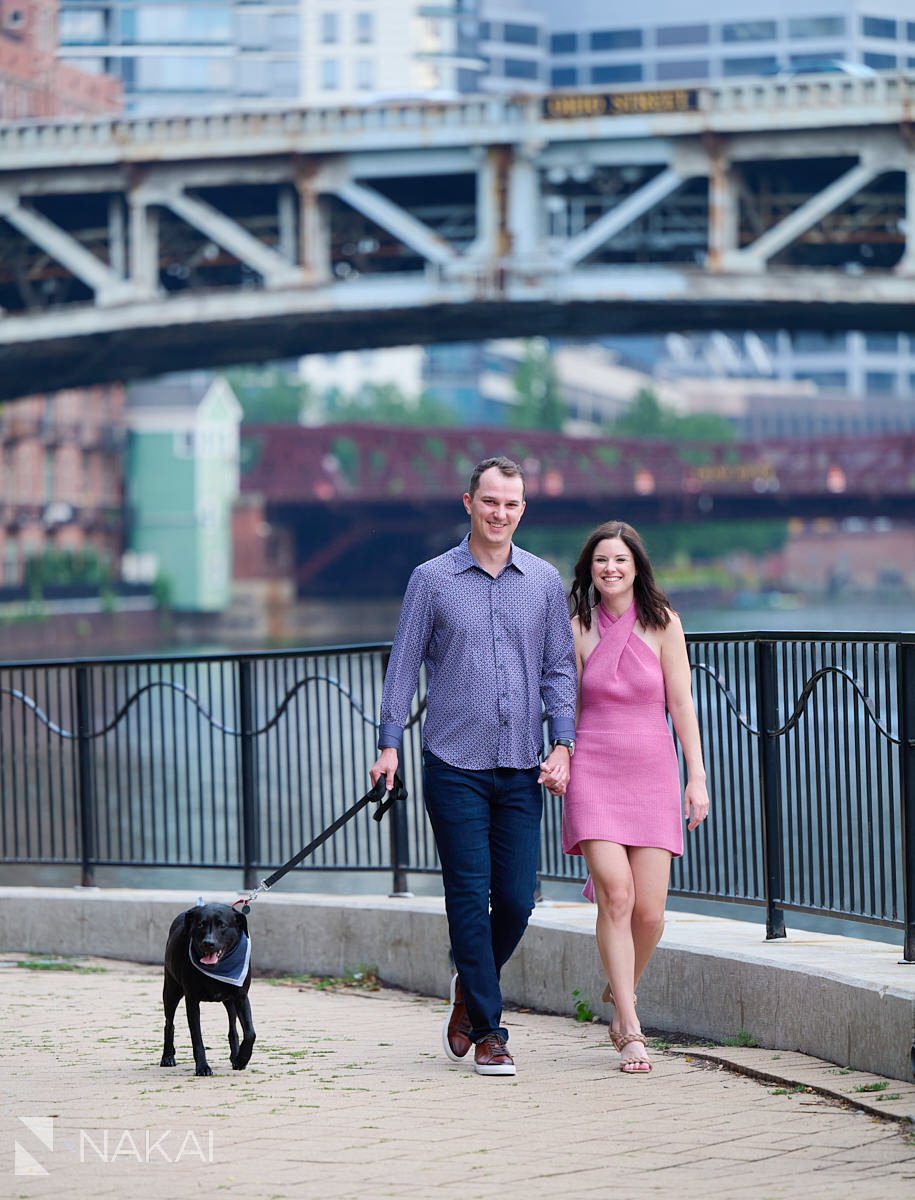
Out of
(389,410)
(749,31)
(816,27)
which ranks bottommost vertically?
(389,410)

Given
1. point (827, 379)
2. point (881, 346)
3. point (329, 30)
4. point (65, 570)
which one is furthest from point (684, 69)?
point (65, 570)

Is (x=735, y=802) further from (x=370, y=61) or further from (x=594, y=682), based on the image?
(x=370, y=61)

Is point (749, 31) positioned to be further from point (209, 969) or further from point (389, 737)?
point (209, 969)

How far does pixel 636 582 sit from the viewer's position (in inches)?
258

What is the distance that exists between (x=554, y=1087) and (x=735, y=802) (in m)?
2.01

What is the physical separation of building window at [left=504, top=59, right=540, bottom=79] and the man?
151 m

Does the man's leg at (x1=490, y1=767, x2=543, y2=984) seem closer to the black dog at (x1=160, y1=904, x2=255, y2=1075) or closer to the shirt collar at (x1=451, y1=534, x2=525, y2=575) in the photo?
the shirt collar at (x1=451, y1=534, x2=525, y2=575)

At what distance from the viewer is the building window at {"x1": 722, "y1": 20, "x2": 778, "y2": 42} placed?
136625 mm

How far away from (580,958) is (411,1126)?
2117 millimetres

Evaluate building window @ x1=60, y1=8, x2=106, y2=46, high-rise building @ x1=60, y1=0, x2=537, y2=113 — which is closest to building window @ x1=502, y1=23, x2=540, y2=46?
high-rise building @ x1=60, y1=0, x2=537, y2=113

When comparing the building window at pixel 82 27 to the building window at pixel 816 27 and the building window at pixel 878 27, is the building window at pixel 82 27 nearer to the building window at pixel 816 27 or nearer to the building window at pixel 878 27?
the building window at pixel 878 27

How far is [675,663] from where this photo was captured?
6535 millimetres

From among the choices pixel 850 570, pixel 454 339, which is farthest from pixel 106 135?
pixel 850 570

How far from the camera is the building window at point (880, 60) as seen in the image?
72750 mm
